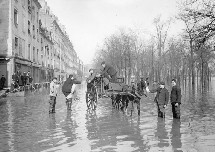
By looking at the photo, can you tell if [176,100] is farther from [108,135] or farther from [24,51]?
[24,51]

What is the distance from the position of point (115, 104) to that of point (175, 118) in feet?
13.4

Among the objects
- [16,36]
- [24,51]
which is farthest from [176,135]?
[24,51]

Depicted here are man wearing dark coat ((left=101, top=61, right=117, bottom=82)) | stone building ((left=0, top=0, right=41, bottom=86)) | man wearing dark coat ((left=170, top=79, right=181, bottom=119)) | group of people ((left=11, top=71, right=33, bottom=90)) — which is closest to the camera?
man wearing dark coat ((left=170, top=79, right=181, bottom=119))

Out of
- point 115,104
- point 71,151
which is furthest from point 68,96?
point 71,151

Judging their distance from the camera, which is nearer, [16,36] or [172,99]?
[172,99]

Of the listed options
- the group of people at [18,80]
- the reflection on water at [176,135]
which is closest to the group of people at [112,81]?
the reflection on water at [176,135]

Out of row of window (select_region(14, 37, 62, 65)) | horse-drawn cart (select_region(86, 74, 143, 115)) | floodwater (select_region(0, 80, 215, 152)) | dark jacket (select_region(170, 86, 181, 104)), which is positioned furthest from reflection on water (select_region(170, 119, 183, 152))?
row of window (select_region(14, 37, 62, 65))

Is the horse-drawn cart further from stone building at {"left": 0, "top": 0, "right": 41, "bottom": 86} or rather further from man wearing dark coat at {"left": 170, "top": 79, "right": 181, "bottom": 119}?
stone building at {"left": 0, "top": 0, "right": 41, "bottom": 86}

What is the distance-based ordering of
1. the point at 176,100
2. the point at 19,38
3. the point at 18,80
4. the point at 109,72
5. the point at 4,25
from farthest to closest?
the point at 19,38 → the point at 4,25 → the point at 18,80 → the point at 109,72 → the point at 176,100

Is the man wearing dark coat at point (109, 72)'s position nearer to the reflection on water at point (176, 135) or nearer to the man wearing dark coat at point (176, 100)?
the man wearing dark coat at point (176, 100)

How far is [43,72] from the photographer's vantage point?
4869cm

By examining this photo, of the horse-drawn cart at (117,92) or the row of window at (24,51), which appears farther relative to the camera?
the row of window at (24,51)

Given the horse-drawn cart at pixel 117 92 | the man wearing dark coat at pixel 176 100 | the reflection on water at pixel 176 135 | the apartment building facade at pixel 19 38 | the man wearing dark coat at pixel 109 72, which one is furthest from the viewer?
the apartment building facade at pixel 19 38

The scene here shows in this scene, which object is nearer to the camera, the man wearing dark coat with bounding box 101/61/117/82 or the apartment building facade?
the man wearing dark coat with bounding box 101/61/117/82
